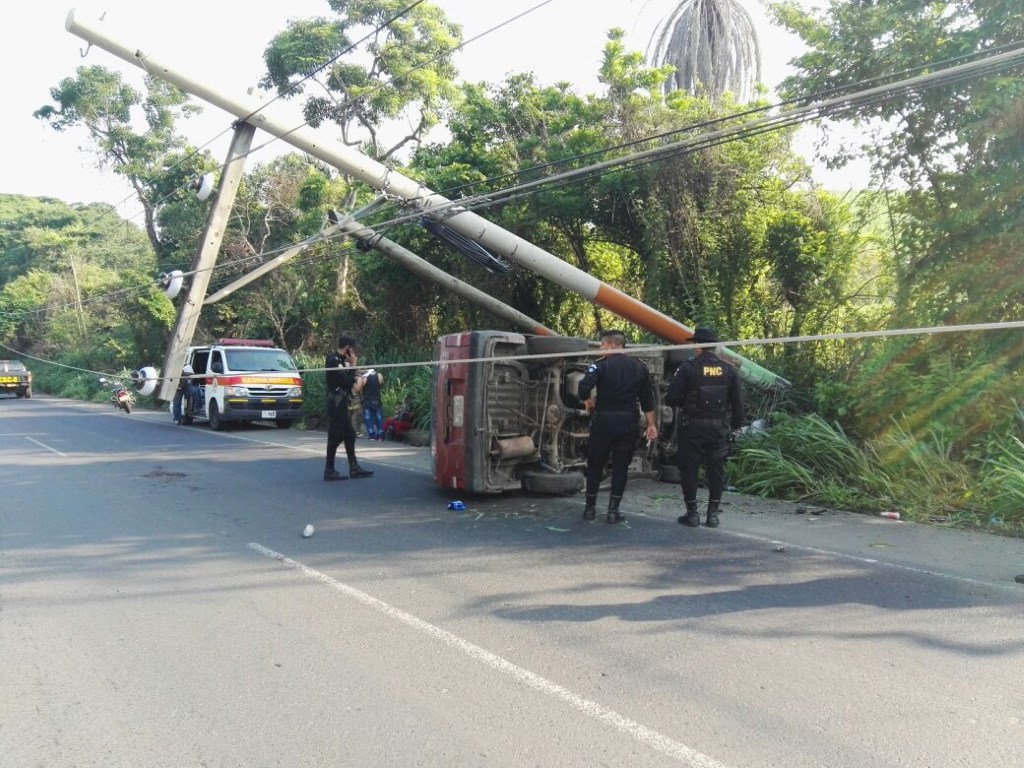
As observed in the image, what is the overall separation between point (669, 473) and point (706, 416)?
2866mm

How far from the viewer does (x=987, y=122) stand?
8.62 meters

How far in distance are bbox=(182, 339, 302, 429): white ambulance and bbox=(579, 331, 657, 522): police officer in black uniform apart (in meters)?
11.6

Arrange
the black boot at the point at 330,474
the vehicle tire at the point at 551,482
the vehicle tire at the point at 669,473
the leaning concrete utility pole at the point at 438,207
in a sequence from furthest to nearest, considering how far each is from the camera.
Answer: the leaning concrete utility pole at the point at 438,207, the black boot at the point at 330,474, the vehicle tire at the point at 669,473, the vehicle tire at the point at 551,482

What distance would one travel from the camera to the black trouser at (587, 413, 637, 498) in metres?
7.67

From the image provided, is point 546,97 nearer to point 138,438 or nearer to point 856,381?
point 856,381

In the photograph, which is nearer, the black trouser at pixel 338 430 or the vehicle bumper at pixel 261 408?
the black trouser at pixel 338 430

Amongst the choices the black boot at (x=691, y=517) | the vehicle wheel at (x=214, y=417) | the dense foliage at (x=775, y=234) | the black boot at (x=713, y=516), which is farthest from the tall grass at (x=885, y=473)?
the vehicle wheel at (x=214, y=417)

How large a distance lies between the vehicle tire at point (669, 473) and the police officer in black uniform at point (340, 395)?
410 centimetres

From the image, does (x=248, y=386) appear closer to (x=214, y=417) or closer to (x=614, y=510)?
(x=214, y=417)

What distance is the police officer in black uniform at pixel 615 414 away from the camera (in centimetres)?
769

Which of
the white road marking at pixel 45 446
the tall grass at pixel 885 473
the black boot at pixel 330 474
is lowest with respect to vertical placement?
the white road marking at pixel 45 446

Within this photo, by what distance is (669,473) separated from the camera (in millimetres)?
10242

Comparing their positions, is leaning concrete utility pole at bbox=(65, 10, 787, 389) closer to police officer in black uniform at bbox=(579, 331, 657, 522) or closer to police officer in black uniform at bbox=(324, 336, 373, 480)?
police officer in black uniform at bbox=(324, 336, 373, 480)

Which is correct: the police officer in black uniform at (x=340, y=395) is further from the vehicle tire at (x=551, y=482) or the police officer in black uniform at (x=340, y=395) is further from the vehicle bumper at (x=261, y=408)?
the vehicle bumper at (x=261, y=408)
